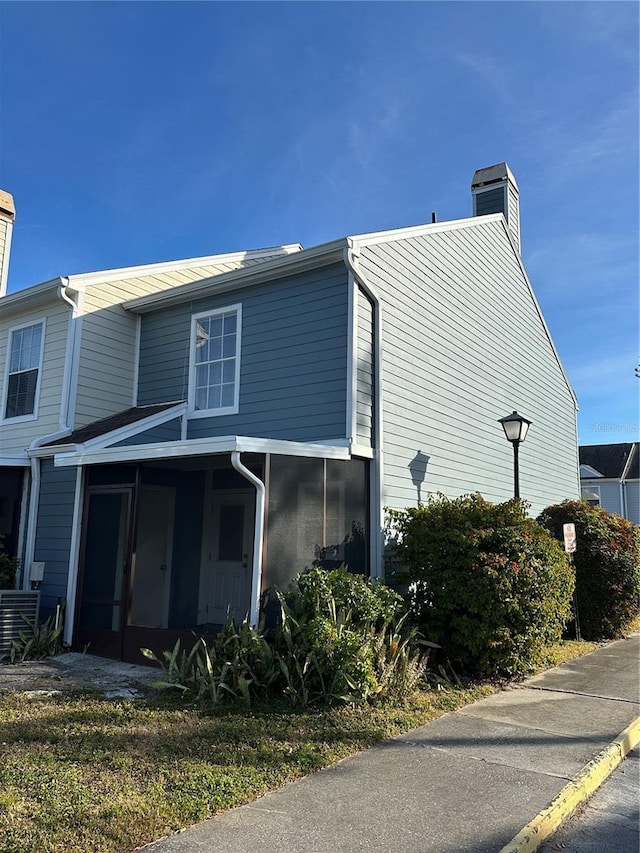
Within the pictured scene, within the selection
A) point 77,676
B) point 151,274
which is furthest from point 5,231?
point 77,676

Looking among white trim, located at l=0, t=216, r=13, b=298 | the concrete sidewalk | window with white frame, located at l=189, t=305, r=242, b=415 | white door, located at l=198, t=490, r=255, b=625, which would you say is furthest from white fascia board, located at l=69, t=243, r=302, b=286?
the concrete sidewalk

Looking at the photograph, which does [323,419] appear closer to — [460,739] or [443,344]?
[443,344]

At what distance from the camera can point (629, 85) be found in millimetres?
9672

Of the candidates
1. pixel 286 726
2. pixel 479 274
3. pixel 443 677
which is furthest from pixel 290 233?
pixel 286 726

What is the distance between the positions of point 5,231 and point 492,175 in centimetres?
1092

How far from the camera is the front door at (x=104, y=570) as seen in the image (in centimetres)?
863

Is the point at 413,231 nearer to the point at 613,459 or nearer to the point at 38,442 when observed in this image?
the point at 38,442

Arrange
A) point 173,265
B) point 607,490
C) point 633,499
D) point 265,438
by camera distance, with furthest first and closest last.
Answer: point 607,490
point 633,499
point 173,265
point 265,438

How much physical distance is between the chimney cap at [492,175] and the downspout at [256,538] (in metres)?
11.0

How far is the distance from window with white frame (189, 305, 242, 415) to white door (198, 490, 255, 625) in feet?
5.05

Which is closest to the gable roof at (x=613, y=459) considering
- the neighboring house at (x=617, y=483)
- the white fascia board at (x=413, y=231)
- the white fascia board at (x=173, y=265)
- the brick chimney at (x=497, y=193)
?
the neighboring house at (x=617, y=483)

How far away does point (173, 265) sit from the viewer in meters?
12.4

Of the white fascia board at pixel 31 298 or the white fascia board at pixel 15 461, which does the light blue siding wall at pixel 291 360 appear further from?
the white fascia board at pixel 15 461

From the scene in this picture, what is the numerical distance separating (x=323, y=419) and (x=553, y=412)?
903 cm
